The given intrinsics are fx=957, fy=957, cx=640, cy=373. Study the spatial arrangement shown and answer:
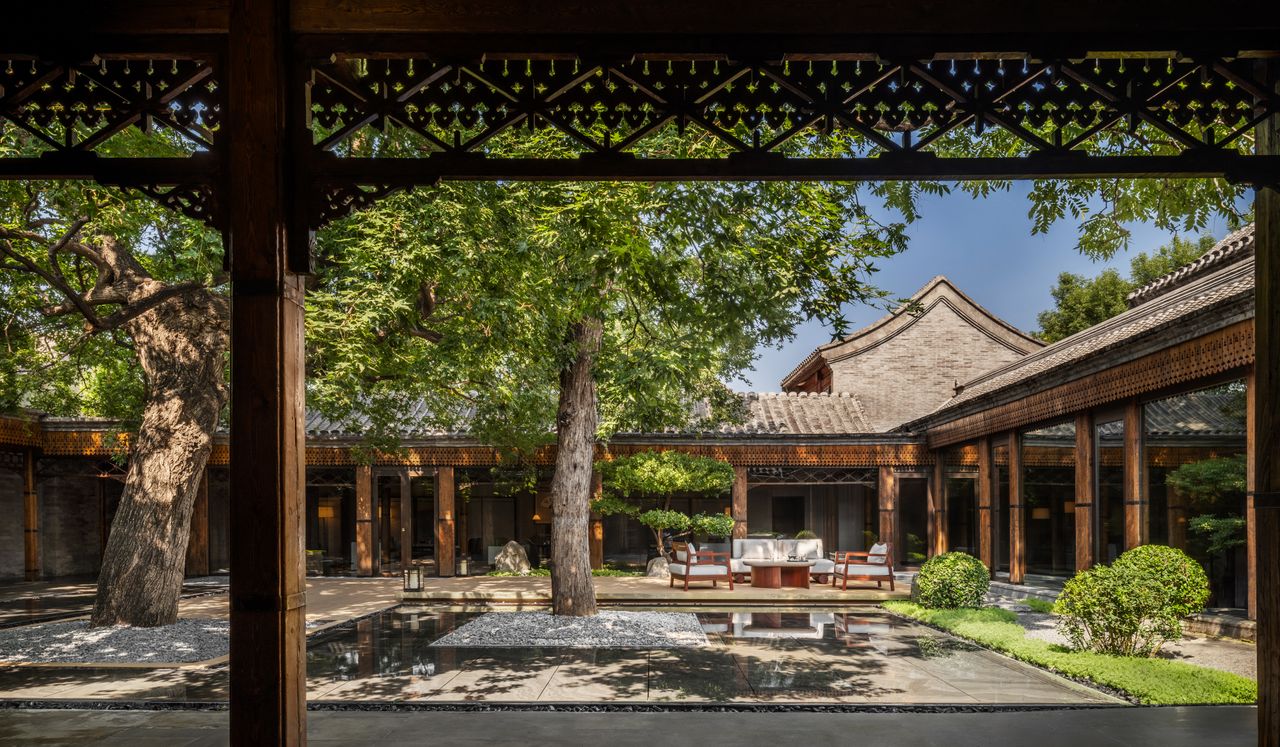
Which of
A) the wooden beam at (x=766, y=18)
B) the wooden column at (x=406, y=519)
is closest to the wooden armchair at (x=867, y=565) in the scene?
the wooden column at (x=406, y=519)

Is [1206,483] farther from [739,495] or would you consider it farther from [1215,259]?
[739,495]

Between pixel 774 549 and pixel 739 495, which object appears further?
pixel 739 495

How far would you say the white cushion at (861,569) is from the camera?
60.8 feet

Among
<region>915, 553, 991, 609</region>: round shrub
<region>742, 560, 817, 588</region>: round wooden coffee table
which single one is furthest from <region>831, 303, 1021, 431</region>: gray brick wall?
<region>915, 553, 991, 609</region>: round shrub

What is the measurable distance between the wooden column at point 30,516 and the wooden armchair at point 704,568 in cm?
1400

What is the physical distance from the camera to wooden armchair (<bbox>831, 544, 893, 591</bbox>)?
18328mm

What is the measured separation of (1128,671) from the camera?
889 cm

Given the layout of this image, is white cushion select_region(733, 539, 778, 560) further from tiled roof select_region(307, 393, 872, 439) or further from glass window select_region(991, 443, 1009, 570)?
glass window select_region(991, 443, 1009, 570)

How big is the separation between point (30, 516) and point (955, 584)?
62.9 ft

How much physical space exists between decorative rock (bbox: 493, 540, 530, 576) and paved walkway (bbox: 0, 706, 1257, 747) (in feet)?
48.0

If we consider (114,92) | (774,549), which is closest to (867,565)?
(774,549)

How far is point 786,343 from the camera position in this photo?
11172mm

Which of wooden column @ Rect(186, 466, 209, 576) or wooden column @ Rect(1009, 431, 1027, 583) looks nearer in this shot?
wooden column @ Rect(1009, 431, 1027, 583)

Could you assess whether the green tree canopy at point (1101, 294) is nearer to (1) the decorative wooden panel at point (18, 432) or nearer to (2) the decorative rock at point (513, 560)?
(2) the decorative rock at point (513, 560)
